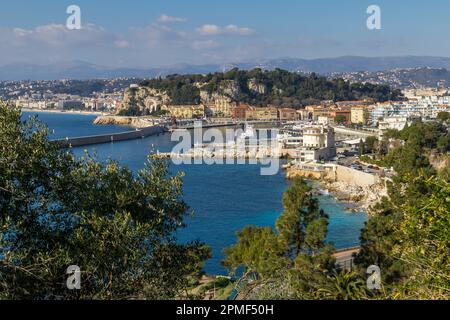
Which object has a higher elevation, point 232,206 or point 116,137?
point 116,137

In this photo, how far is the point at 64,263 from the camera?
6.80 feet

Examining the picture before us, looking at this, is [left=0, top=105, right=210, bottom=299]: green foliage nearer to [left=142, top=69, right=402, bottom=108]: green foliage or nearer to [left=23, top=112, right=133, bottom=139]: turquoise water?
[left=23, top=112, right=133, bottom=139]: turquoise water

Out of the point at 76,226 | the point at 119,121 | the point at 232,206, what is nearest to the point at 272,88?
the point at 119,121

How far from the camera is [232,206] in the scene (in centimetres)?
1043

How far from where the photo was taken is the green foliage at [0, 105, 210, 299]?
2064 millimetres

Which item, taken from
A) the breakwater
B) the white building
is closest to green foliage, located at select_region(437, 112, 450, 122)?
the white building

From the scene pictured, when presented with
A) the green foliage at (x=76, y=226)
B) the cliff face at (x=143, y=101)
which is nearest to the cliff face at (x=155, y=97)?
the cliff face at (x=143, y=101)

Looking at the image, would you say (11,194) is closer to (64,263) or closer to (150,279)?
(64,263)

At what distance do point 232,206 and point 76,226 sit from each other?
8.21 m

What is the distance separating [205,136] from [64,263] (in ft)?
79.1

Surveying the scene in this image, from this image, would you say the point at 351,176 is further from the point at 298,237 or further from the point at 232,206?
the point at 298,237

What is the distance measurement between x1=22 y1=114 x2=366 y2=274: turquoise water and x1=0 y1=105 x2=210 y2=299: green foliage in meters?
2.27

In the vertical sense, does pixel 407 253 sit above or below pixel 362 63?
below
